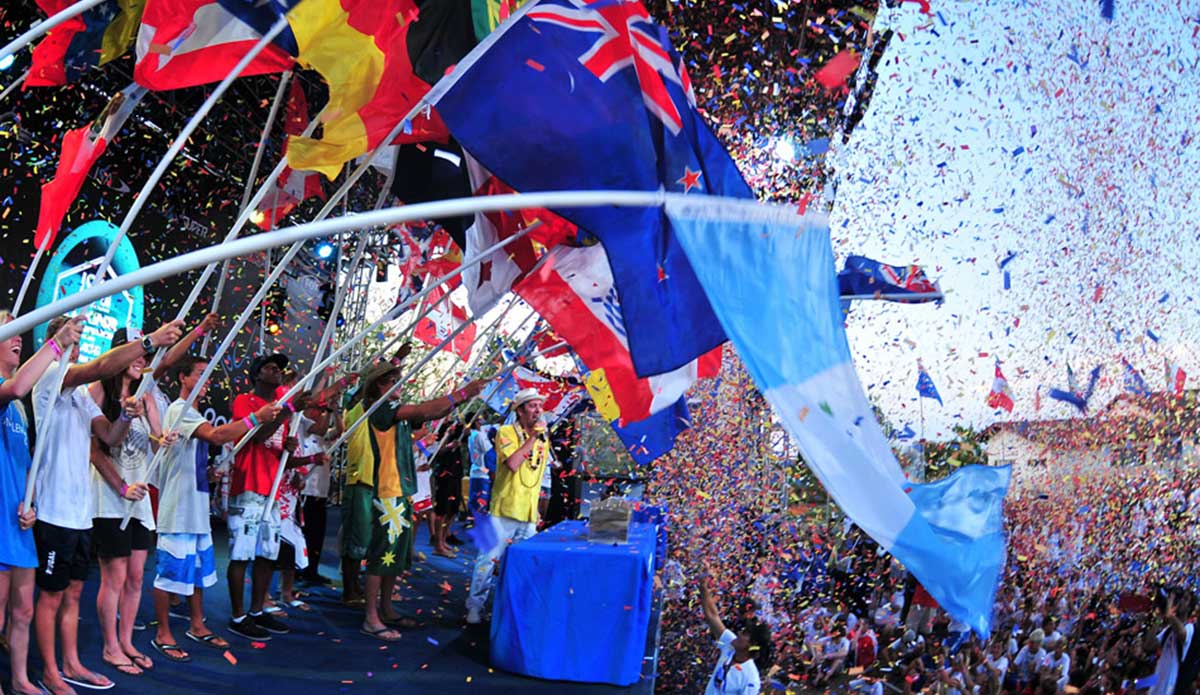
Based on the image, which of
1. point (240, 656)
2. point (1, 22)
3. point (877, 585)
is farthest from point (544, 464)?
point (877, 585)

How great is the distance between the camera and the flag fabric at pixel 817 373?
293cm

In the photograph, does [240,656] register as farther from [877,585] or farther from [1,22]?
[877,585]

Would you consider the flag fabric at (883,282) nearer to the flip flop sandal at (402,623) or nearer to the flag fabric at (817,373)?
the flip flop sandal at (402,623)

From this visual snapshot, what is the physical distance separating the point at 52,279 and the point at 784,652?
335 inches

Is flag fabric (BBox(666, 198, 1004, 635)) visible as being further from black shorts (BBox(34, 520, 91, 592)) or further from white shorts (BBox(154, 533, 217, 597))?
white shorts (BBox(154, 533, 217, 597))

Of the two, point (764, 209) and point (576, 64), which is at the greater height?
point (576, 64)

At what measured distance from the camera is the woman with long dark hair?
220 inches

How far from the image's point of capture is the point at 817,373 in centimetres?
321

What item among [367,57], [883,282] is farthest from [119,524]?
[883,282]

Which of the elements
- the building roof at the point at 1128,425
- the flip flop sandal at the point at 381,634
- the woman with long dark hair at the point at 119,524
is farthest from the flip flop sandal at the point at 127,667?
the building roof at the point at 1128,425

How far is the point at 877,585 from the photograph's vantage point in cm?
1421

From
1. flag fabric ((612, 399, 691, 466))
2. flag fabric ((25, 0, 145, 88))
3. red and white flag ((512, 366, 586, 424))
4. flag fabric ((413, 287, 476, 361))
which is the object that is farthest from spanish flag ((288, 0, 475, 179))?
red and white flag ((512, 366, 586, 424))

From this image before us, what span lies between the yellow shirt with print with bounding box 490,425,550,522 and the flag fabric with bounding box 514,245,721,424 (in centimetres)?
226

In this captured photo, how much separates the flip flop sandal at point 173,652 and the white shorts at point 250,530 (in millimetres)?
677
